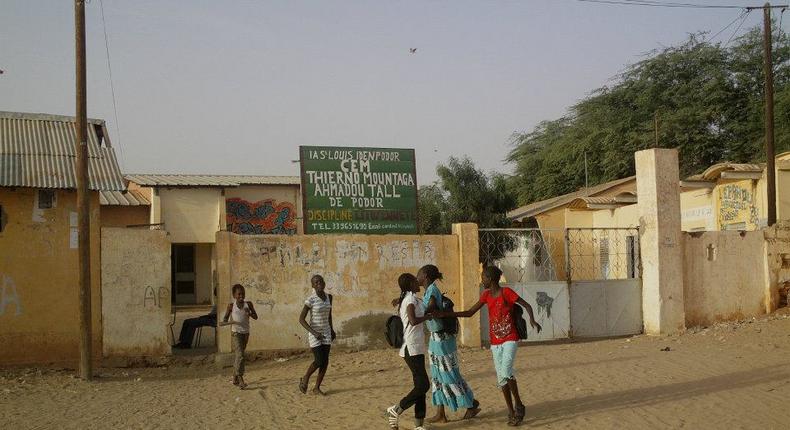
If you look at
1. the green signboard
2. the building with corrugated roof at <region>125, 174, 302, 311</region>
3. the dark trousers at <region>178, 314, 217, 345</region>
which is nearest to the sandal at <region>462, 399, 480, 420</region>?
the green signboard

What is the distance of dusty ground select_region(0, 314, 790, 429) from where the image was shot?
325 inches

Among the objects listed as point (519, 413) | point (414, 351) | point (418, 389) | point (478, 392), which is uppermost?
point (414, 351)

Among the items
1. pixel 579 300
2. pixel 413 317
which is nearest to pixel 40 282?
pixel 413 317

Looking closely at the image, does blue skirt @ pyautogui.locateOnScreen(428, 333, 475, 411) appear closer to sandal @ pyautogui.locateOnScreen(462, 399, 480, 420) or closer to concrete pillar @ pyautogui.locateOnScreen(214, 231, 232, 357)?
sandal @ pyautogui.locateOnScreen(462, 399, 480, 420)

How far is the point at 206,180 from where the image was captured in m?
28.1

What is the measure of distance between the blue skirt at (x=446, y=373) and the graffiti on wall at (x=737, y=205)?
45.7 feet

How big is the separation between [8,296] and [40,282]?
0.48m

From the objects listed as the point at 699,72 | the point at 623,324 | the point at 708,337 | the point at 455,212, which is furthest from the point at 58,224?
the point at 699,72

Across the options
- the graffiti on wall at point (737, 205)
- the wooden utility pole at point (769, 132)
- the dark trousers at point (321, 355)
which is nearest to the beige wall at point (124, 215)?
the graffiti on wall at point (737, 205)

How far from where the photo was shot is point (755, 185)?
62.5 ft

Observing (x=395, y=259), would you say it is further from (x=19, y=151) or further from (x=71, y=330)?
(x=19, y=151)

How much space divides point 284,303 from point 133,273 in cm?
242

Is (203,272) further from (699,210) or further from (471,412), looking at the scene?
(471,412)

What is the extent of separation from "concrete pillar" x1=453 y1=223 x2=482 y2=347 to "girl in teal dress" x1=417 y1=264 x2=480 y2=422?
548 cm
